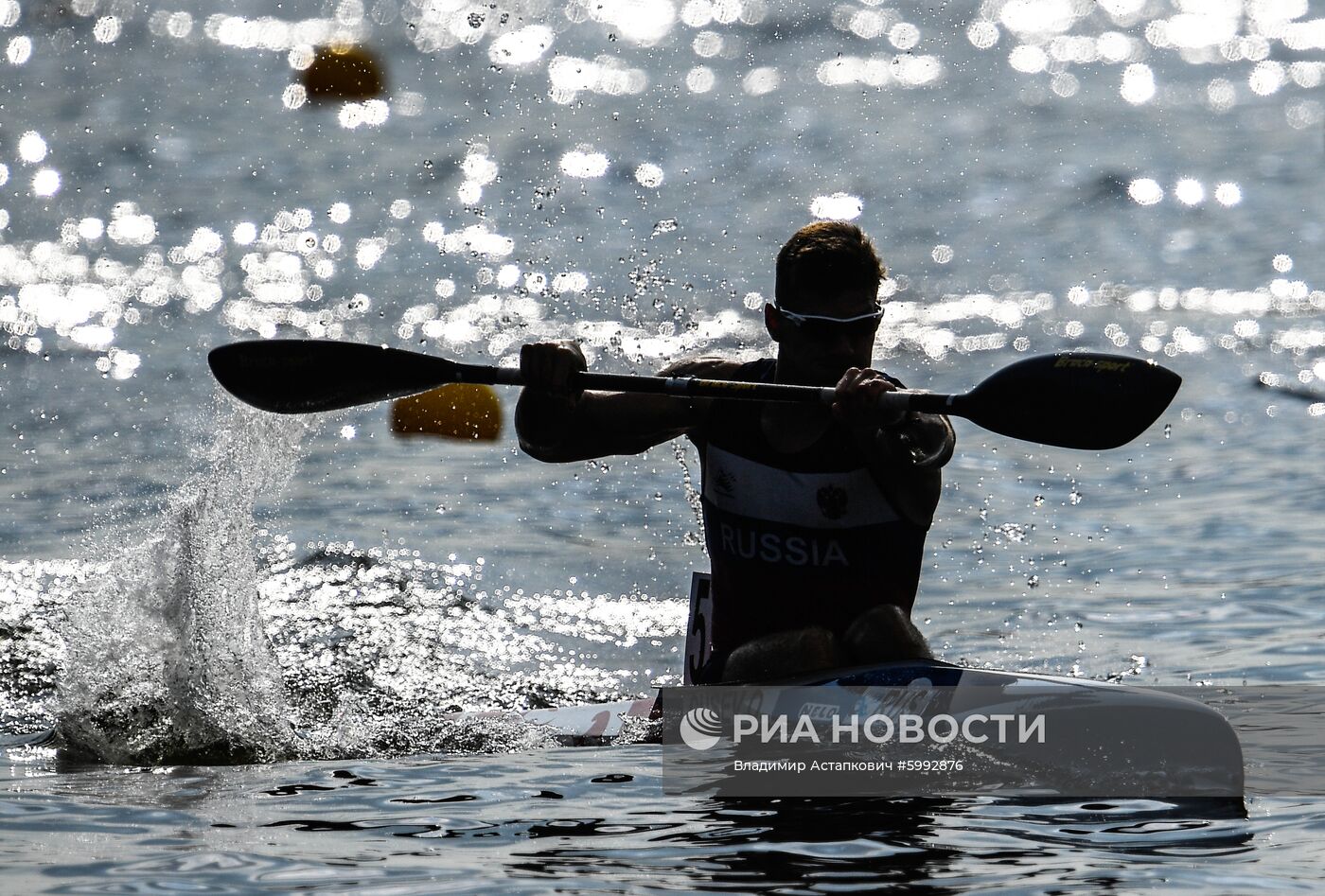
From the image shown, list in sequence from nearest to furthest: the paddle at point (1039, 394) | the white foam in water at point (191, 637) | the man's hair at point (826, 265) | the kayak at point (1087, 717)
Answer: the kayak at point (1087, 717) → the paddle at point (1039, 394) → the man's hair at point (826, 265) → the white foam in water at point (191, 637)

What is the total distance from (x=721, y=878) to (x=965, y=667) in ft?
3.72

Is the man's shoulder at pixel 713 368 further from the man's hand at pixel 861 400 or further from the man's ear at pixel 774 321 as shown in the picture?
the man's hand at pixel 861 400

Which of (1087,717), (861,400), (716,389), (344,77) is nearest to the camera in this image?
(861,400)

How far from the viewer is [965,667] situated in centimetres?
455

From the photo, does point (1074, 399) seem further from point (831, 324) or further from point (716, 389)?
point (716, 389)

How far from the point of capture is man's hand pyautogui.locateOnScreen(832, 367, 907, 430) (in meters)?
4.21

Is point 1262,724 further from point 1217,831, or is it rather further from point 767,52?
point 767,52

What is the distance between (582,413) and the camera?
472 centimetres

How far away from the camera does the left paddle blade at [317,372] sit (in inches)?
200

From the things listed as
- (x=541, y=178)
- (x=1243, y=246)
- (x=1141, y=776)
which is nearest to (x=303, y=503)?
(x=1141, y=776)

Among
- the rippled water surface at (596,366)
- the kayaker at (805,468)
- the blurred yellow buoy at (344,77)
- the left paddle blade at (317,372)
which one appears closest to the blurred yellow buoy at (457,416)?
the rippled water surface at (596,366)

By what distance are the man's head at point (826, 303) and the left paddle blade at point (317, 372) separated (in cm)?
104

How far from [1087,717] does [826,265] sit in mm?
1278

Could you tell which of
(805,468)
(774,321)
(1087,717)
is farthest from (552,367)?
(1087,717)
